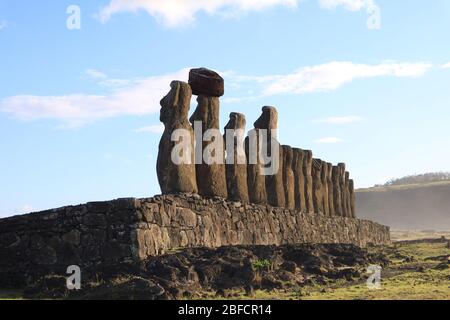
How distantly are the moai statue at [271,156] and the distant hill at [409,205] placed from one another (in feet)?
278

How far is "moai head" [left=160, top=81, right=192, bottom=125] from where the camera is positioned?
1981cm

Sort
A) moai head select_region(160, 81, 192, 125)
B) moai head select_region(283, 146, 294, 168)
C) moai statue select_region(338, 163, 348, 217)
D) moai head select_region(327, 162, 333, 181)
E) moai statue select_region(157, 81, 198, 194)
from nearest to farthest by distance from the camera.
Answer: moai statue select_region(157, 81, 198, 194), moai head select_region(160, 81, 192, 125), moai head select_region(283, 146, 294, 168), moai head select_region(327, 162, 333, 181), moai statue select_region(338, 163, 348, 217)

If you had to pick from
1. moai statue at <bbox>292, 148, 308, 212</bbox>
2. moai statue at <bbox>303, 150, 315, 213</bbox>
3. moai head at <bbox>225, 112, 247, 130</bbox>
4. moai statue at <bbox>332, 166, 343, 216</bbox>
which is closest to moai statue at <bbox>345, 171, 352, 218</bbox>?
moai statue at <bbox>332, 166, 343, 216</bbox>

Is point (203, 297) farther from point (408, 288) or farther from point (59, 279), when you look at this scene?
point (408, 288)

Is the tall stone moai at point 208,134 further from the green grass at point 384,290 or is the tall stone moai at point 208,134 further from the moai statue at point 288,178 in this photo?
the moai statue at point 288,178

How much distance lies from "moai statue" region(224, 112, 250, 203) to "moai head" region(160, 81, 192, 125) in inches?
147

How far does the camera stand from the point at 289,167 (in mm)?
29922

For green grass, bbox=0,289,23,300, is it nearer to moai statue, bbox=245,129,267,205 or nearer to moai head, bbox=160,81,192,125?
moai head, bbox=160,81,192,125

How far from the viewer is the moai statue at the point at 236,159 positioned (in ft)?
75.8

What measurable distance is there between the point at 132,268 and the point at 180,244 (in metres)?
3.65

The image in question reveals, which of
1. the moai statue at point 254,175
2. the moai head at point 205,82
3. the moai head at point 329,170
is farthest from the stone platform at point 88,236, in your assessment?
the moai head at point 329,170

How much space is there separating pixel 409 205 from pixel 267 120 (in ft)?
315

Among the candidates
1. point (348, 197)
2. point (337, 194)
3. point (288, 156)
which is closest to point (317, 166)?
point (337, 194)

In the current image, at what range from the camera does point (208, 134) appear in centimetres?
2158
